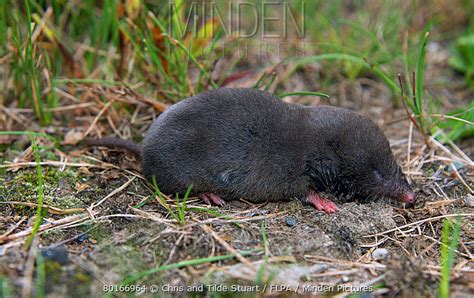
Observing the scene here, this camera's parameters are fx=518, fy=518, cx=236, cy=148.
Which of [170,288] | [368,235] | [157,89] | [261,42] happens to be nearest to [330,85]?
[261,42]

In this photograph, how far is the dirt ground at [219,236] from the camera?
2393 millimetres

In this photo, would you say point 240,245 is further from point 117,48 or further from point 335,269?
point 117,48

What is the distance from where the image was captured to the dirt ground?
2.39 m

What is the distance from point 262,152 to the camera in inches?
127

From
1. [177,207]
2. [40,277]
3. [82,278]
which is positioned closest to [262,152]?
[177,207]

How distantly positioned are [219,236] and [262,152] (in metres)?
0.70

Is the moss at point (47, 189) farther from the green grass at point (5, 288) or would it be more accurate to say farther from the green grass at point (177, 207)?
the green grass at point (5, 288)

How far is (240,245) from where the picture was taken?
2711 millimetres

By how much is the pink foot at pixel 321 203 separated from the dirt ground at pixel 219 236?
0.05 meters

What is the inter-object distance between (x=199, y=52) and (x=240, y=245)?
215cm

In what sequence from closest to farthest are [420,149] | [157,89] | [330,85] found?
[420,149] → [157,89] → [330,85]

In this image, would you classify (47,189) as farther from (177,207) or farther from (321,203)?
(321,203)

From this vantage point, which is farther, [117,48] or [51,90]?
[117,48]

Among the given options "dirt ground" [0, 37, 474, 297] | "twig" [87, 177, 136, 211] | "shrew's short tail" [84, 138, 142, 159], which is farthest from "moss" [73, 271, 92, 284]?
"shrew's short tail" [84, 138, 142, 159]
